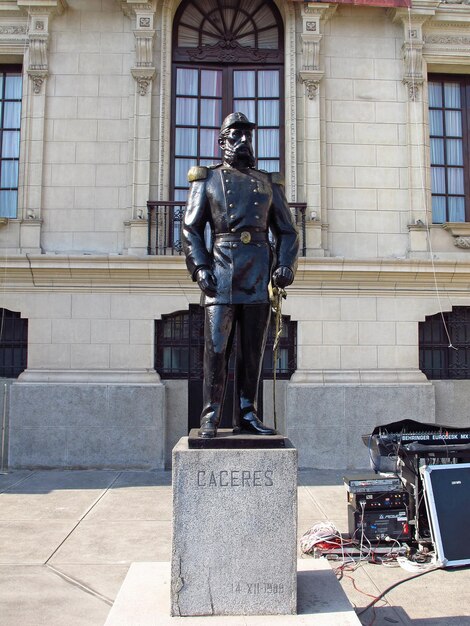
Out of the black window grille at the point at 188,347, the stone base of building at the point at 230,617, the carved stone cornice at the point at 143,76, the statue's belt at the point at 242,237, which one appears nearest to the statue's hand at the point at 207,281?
the statue's belt at the point at 242,237

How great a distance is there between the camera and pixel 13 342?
11992 mm

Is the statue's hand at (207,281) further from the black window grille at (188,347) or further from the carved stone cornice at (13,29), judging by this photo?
the carved stone cornice at (13,29)

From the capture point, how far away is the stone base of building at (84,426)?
11258mm

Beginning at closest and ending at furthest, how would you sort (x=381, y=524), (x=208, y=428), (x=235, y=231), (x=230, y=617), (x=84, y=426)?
(x=230, y=617), (x=208, y=428), (x=235, y=231), (x=381, y=524), (x=84, y=426)

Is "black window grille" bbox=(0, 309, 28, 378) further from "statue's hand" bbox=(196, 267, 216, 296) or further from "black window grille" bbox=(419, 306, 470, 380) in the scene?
"statue's hand" bbox=(196, 267, 216, 296)

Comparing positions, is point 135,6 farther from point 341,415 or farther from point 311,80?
point 341,415

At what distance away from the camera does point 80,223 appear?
39.4 feet

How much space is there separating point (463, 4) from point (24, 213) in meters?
10.1

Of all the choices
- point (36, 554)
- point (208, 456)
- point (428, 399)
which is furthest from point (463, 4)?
point (36, 554)

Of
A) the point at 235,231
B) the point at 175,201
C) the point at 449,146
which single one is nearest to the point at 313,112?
the point at 449,146

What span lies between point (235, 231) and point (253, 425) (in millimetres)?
1579

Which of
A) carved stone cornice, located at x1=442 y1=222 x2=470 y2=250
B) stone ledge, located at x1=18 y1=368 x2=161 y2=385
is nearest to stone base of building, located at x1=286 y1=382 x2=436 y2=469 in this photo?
stone ledge, located at x1=18 y1=368 x2=161 y2=385

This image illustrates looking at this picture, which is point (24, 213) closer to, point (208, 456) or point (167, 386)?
point (167, 386)

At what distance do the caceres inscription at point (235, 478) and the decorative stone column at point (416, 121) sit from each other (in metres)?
8.87
